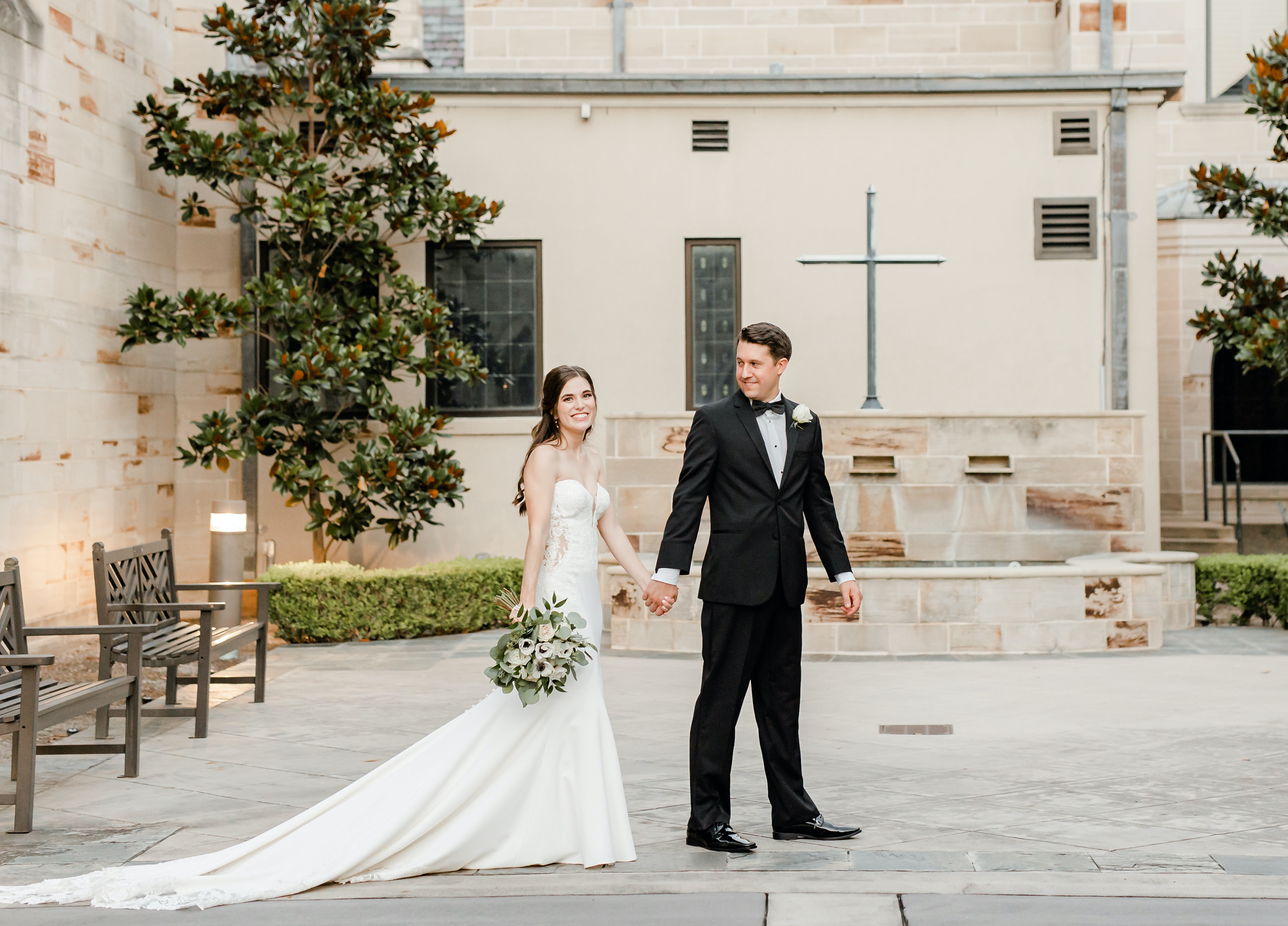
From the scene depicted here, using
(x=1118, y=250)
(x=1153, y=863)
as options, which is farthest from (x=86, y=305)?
(x=1153, y=863)

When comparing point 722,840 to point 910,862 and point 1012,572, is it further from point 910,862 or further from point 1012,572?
point 1012,572

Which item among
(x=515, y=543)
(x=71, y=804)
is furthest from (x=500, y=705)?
(x=515, y=543)

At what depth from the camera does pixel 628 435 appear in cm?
1127

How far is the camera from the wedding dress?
4.77 m

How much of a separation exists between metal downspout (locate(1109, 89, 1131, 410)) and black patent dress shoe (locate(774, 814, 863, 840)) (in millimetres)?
9229

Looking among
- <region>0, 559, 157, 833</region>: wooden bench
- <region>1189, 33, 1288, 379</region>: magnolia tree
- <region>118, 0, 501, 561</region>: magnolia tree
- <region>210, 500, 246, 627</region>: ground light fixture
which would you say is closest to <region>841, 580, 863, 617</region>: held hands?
<region>0, 559, 157, 833</region>: wooden bench

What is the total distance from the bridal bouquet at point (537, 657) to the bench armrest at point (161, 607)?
3155 millimetres

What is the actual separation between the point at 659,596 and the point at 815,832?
1.13 m

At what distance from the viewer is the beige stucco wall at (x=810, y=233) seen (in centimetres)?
1352

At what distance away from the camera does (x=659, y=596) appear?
200 inches

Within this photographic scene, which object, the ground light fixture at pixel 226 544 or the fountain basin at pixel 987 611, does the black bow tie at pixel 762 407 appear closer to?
the fountain basin at pixel 987 611

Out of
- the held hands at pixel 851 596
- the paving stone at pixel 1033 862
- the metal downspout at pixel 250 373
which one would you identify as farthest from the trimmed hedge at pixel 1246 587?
the metal downspout at pixel 250 373

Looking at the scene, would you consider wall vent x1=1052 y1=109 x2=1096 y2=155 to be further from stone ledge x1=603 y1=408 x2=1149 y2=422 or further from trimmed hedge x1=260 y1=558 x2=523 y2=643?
trimmed hedge x1=260 y1=558 x2=523 y2=643

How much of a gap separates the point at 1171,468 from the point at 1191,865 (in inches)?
553
